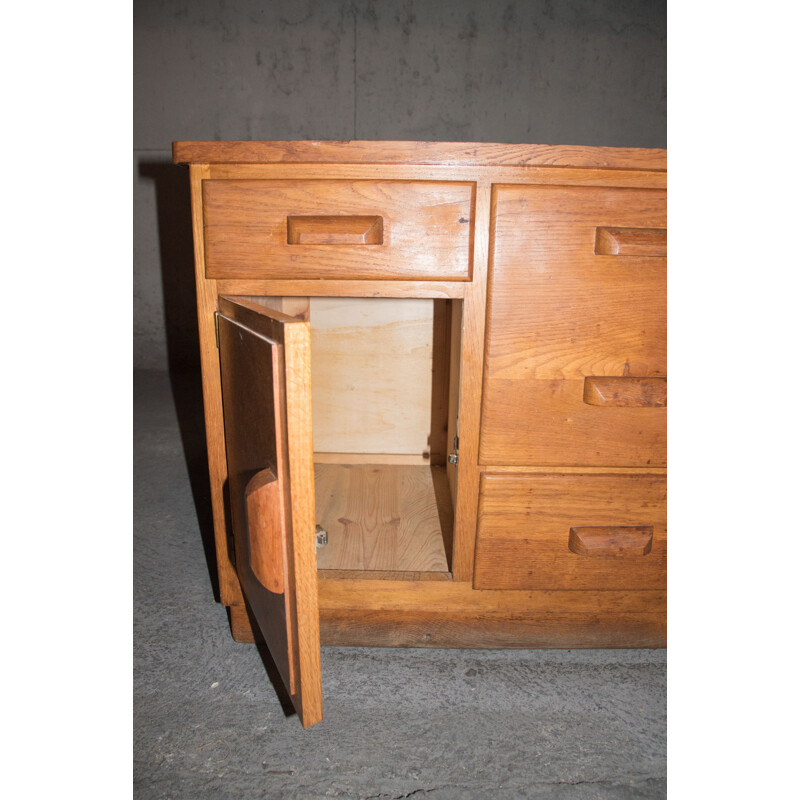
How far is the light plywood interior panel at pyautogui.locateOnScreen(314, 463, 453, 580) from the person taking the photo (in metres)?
0.99

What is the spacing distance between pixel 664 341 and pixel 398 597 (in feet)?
1.96

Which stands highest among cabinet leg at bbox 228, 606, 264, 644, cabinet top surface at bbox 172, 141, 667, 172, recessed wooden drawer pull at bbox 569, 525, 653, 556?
cabinet top surface at bbox 172, 141, 667, 172

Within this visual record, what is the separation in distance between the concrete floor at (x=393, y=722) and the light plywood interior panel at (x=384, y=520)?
15 cm

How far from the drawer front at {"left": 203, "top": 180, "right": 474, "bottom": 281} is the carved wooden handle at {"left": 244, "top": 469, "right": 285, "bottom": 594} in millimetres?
367

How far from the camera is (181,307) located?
2.98 meters


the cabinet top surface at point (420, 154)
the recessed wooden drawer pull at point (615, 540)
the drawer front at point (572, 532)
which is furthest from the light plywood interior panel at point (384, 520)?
the cabinet top surface at point (420, 154)

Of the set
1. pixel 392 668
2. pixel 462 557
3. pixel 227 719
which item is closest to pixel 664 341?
pixel 462 557

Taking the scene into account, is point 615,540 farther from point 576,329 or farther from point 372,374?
point 372,374

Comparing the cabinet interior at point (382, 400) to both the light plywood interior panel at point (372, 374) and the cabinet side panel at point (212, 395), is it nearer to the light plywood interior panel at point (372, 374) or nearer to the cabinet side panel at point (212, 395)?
the light plywood interior panel at point (372, 374)

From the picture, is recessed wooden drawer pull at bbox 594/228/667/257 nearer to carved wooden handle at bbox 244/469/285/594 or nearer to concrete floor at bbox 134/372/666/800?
carved wooden handle at bbox 244/469/285/594

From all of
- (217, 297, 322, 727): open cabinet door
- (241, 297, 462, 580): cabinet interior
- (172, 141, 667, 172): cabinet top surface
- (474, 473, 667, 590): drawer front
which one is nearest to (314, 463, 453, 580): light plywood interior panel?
(241, 297, 462, 580): cabinet interior

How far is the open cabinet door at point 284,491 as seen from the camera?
1.72 ft

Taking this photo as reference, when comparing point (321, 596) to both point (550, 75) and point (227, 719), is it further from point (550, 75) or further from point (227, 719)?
point (550, 75)

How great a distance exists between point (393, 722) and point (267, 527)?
43 cm
